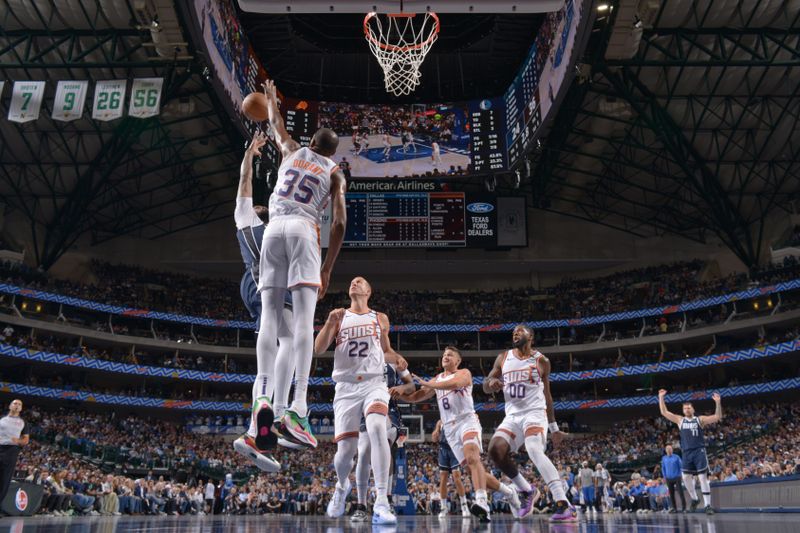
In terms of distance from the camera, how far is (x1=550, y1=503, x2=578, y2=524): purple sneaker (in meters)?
7.30

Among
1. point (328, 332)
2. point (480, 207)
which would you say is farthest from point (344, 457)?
point (480, 207)

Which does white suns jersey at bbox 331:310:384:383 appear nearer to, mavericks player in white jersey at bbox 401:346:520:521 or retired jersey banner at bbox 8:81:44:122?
mavericks player in white jersey at bbox 401:346:520:521

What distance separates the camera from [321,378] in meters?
37.1

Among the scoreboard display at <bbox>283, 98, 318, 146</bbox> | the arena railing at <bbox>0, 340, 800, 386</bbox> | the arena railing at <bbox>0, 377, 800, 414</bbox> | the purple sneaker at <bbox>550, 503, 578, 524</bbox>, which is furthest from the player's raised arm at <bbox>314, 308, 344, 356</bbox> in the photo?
the arena railing at <bbox>0, 377, 800, 414</bbox>

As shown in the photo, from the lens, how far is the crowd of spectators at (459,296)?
132 ft

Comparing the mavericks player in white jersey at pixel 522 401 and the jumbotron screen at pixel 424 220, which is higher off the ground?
the jumbotron screen at pixel 424 220

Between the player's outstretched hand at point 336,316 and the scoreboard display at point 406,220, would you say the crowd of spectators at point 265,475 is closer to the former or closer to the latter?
the scoreboard display at point 406,220

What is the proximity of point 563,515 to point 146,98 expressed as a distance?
2106 centimetres

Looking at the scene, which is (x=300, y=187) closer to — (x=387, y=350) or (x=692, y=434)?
(x=387, y=350)

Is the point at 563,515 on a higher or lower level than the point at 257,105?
lower

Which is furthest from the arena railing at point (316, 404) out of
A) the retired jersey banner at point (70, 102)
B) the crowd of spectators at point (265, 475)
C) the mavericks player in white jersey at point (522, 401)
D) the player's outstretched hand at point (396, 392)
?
the player's outstretched hand at point (396, 392)

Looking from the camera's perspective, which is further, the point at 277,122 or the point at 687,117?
the point at 687,117

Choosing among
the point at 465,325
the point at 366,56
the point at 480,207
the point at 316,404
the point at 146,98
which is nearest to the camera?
the point at 146,98

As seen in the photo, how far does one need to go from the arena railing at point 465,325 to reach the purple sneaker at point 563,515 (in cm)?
3157
